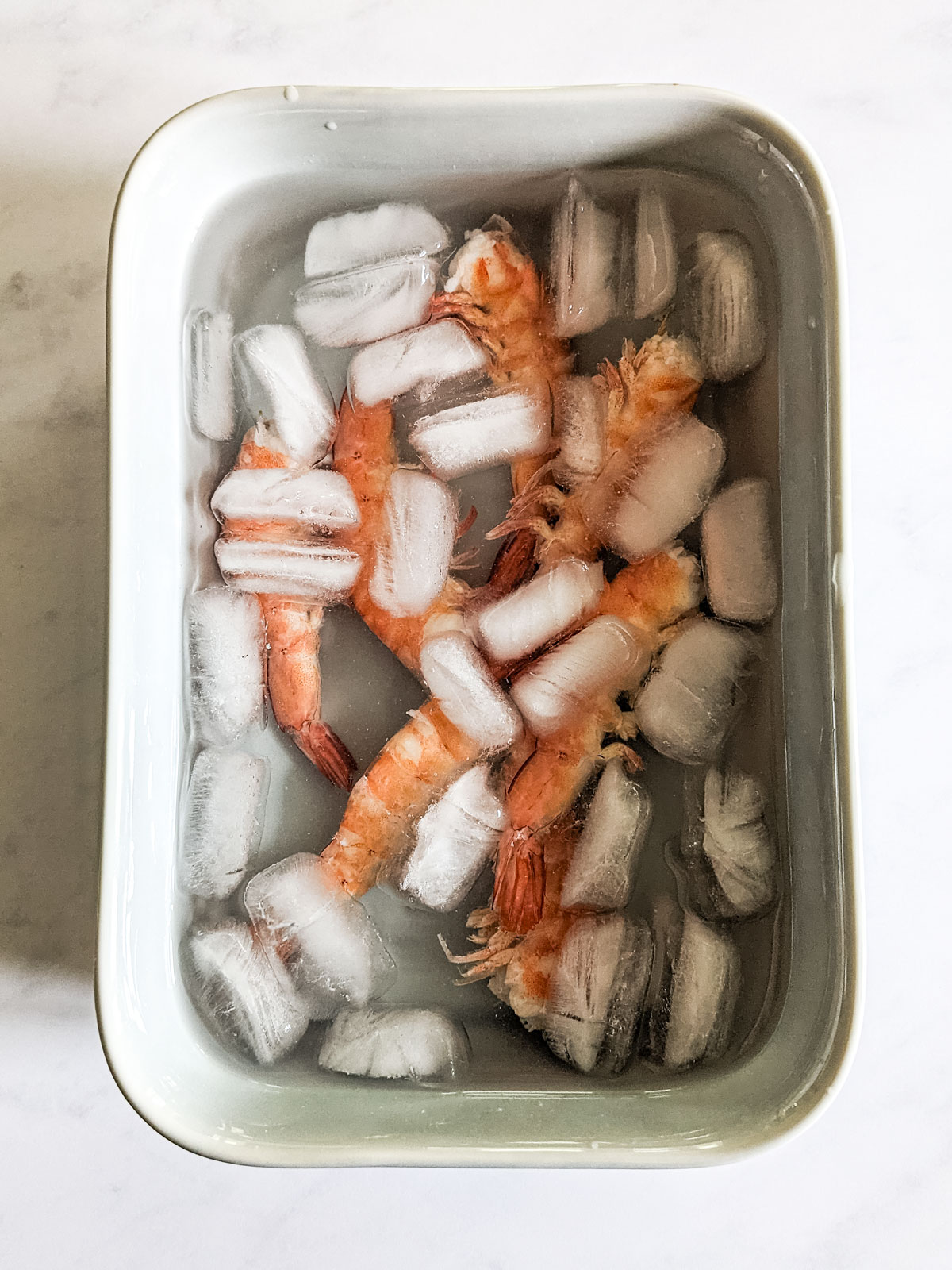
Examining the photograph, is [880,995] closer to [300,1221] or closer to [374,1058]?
[374,1058]

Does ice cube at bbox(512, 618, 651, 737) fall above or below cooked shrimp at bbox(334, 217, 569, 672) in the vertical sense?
below

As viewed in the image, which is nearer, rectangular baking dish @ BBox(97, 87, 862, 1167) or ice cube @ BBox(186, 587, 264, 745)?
rectangular baking dish @ BBox(97, 87, 862, 1167)

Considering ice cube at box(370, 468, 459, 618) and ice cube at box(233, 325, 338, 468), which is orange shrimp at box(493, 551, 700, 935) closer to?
ice cube at box(370, 468, 459, 618)

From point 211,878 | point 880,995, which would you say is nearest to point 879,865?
point 880,995

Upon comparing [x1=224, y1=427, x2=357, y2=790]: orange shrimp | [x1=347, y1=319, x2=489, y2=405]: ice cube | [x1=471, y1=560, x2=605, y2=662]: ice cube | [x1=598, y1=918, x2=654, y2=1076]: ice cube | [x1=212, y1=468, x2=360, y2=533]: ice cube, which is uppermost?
[x1=347, y1=319, x2=489, y2=405]: ice cube

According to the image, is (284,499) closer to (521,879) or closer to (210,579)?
(210,579)

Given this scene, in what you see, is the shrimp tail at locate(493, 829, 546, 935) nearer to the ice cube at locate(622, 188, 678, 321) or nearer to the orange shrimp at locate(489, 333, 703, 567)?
the orange shrimp at locate(489, 333, 703, 567)

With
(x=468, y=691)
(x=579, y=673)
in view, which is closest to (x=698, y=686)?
(x=579, y=673)

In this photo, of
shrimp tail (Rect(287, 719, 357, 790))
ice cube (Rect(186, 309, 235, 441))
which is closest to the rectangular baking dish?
ice cube (Rect(186, 309, 235, 441))

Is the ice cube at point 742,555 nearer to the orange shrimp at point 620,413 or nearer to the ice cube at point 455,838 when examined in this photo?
the orange shrimp at point 620,413
